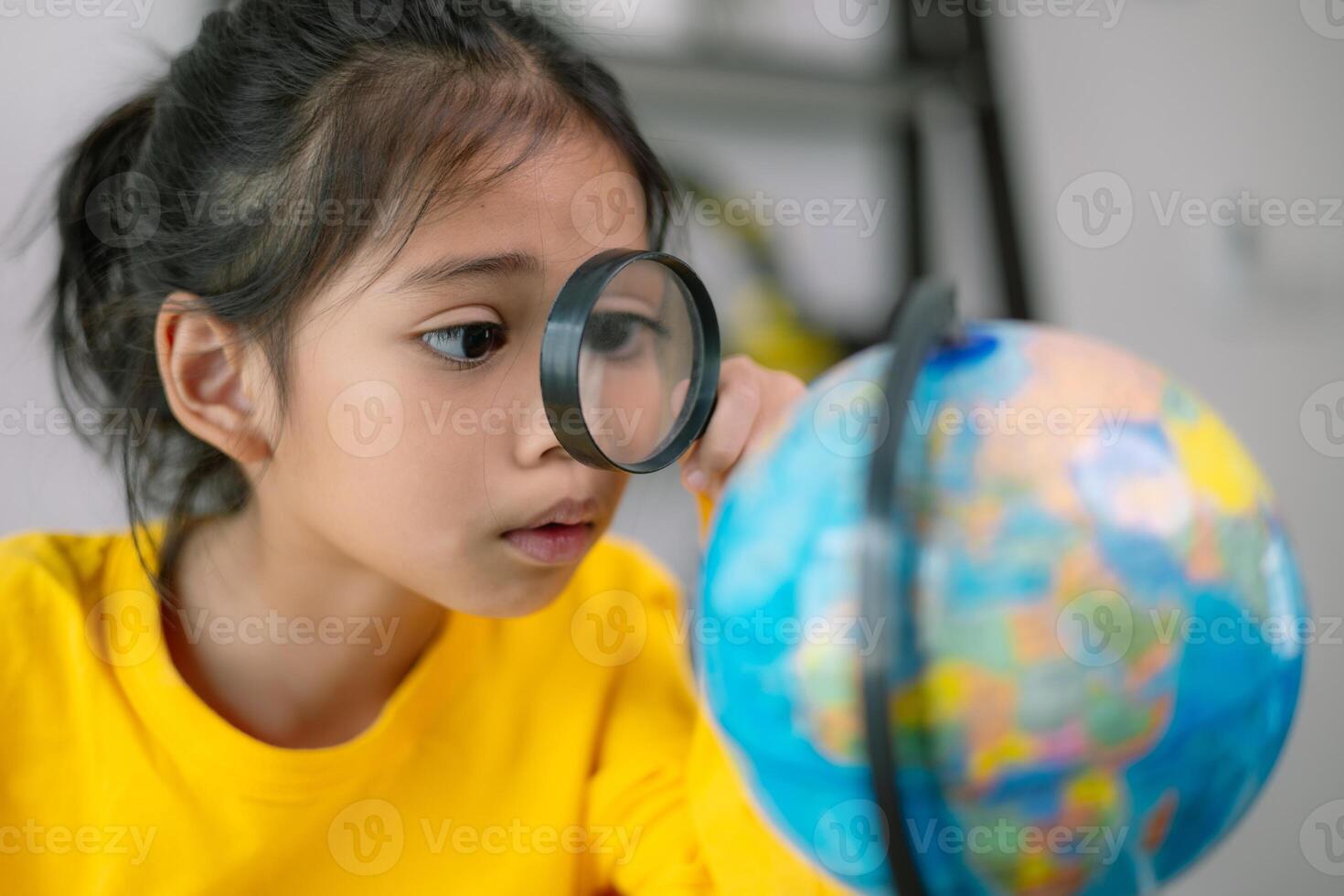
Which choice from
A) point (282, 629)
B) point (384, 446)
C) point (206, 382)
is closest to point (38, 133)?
point (206, 382)

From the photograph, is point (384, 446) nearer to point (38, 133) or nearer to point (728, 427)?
point (728, 427)

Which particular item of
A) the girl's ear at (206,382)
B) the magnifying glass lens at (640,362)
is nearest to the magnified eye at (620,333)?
the magnifying glass lens at (640,362)

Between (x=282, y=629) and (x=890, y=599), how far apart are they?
795 millimetres

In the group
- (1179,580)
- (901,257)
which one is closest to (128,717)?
(1179,580)

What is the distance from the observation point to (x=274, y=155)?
1.03 meters

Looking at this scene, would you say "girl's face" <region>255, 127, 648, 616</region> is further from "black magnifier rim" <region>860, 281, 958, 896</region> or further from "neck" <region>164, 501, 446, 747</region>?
"black magnifier rim" <region>860, 281, 958, 896</region>

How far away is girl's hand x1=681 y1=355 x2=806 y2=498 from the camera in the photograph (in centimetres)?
99

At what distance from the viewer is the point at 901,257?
234 centimetres

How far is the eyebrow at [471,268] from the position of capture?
94cm

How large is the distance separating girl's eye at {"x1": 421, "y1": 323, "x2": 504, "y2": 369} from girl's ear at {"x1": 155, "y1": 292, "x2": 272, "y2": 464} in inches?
9.4

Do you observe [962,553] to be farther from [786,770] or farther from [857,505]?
[786,770]

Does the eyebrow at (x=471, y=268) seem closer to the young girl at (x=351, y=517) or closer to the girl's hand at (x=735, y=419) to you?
the young girl at (x=351, y=517)

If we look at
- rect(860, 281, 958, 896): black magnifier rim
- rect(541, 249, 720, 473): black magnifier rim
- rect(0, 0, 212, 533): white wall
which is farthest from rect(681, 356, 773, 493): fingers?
rect(0, 0, 212, 533): white wall

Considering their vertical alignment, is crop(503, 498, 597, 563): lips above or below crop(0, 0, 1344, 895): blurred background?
below
